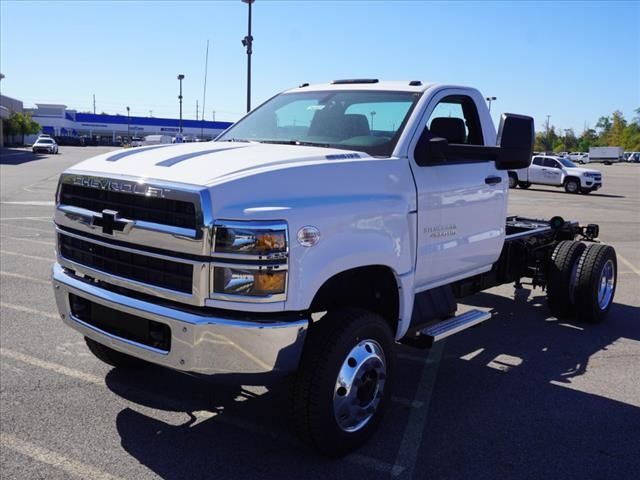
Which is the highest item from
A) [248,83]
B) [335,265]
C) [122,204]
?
[248,83]

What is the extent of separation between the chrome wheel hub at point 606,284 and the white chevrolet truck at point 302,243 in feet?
8.08

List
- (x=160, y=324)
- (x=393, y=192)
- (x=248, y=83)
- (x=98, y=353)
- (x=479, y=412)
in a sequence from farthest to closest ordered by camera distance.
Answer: (x=248, y=83) < (x=98, y=353) < (x=479, y=412) < (x=393, y=192) < (x=160, y=324)

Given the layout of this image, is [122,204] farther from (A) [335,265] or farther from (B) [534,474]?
(B) [534,474]

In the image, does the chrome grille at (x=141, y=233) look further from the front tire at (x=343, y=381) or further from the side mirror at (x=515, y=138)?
the side mirror at (x=515, y=138)

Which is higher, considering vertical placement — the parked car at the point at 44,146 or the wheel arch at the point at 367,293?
the wheel arch at the point at 367,293

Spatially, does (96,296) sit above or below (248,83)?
below

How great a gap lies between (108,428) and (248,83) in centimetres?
1927

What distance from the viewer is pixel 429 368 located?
5199 millimetres

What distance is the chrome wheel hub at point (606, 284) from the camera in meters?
6.77

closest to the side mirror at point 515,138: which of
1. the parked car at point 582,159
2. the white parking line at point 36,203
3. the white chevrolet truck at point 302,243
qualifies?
the white chevrolet truck at point 302,243

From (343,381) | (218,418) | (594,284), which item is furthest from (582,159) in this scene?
(343,381)

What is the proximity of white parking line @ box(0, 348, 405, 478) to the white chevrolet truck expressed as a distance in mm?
148

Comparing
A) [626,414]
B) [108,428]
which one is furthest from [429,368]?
[108,428]

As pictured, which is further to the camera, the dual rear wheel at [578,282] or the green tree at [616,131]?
the green tree at [616,131]
